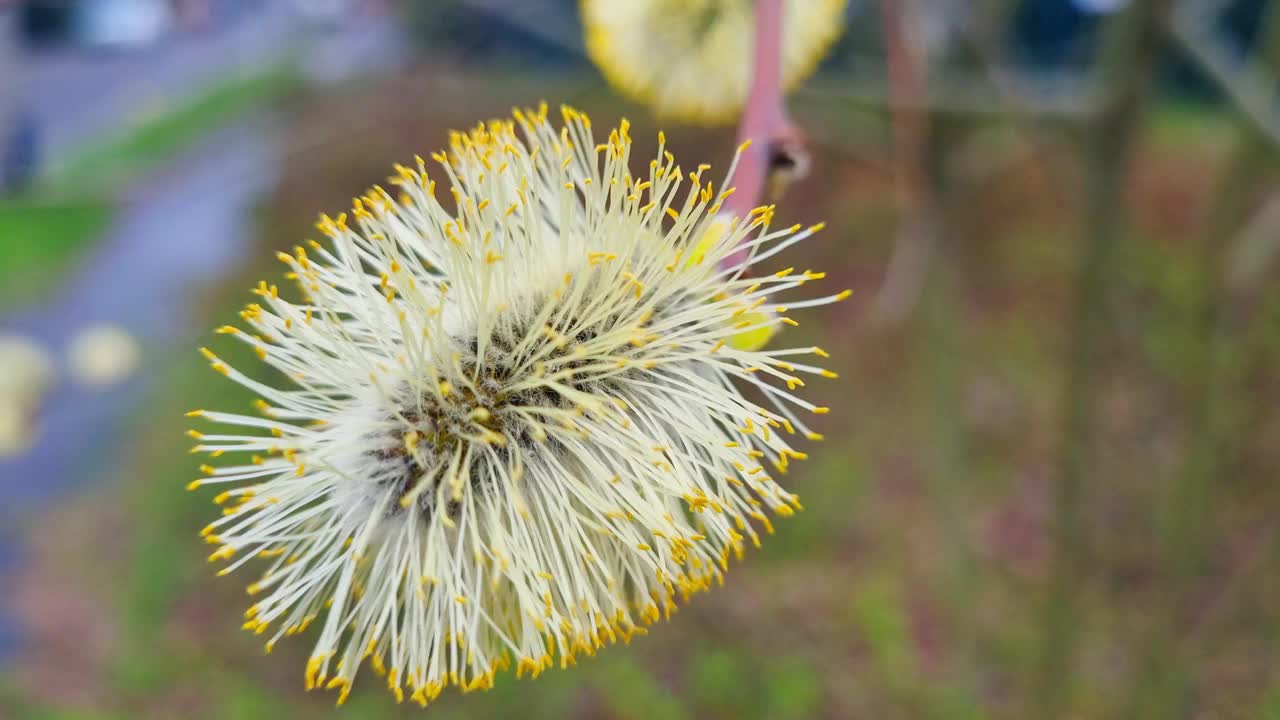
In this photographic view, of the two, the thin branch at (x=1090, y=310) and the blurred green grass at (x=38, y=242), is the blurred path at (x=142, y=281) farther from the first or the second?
the thin branch at (x=1090, y=310)

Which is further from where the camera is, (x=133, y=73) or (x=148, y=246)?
(x=133, y=73)

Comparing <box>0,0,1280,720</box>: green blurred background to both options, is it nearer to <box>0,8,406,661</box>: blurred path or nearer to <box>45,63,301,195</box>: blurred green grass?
<box>0,8,406,661</box>: blurred path

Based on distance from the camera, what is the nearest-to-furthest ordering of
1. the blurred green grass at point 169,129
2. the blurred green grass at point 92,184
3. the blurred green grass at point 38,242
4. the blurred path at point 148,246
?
the blurred path at point 148,246 < the blurred green grass at point 38,242 < the blurred green grass at point 92,184 < the blurred green grass at point 169,129

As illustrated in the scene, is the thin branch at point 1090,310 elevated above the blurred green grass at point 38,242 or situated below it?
below

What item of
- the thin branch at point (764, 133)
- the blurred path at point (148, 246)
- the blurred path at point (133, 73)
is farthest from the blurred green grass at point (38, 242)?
the thin branch at point (764, 133)

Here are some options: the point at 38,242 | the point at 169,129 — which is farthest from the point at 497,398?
the point at 169,129

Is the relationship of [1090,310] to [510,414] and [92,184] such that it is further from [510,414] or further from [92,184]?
[92,184]

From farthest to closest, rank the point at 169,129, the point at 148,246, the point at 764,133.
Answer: the point at 169,129
the point at 148,246
the point at 764,133

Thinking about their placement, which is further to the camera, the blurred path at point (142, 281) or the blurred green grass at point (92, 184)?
the blurred green grass at point (92, 184)
